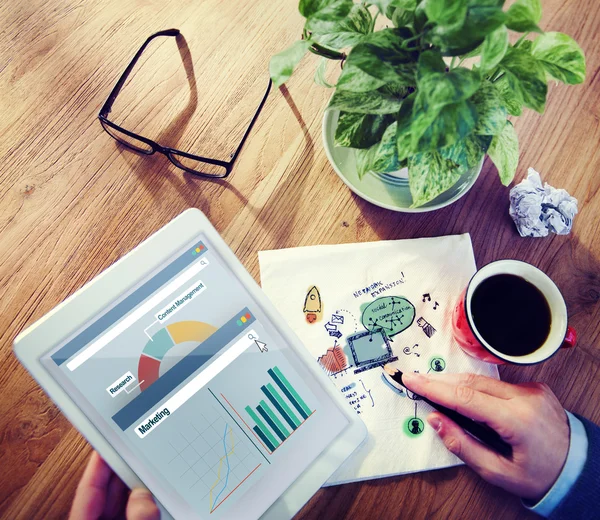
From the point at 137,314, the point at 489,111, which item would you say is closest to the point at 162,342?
the point at 137,314

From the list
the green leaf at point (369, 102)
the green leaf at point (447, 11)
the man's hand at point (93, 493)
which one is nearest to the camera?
the green leaf at point (447, 11)

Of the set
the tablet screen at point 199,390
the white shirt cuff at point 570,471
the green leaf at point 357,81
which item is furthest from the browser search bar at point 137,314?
the white shirt cuff at point 570,471

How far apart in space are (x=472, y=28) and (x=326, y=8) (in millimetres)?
115

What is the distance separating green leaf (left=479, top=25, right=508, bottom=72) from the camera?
30 cm

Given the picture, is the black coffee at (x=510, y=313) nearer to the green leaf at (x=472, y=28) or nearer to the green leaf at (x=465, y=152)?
the green leaf at (x=465, y=152)

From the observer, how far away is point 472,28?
296 millimetres

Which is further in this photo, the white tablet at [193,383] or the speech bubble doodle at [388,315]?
the speech bubble doodle at [388,315]

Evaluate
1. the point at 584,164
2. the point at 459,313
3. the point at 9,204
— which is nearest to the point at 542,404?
the point at 459,313

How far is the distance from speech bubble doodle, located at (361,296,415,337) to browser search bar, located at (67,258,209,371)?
238mm

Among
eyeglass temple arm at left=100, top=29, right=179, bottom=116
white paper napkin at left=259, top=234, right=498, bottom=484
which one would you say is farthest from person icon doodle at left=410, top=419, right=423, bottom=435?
eyeglass temple arm at left=100, top=29, right=179, bottom=116

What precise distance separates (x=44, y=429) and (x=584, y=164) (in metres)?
0.81

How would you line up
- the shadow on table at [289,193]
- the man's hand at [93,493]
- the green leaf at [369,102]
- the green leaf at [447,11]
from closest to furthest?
the green leaf at [447,11]
the green leaf at [369,102]
the man's hand at [93,493]
the shadow on table at [289,193]

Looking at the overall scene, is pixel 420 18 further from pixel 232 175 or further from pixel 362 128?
pixel 232 175

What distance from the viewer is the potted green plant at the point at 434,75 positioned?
0.30 meters
